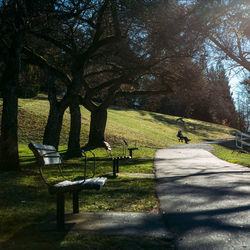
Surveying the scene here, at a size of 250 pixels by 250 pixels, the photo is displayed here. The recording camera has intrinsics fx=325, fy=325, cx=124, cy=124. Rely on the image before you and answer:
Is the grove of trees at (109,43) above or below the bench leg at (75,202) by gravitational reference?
above

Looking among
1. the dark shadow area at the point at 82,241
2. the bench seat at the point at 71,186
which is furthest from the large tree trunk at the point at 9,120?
the dark shadow area at the point at 82,241

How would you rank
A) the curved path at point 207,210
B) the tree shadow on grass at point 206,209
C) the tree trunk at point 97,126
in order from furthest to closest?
the tree trunk at point 97,126, the tree shadow on grass at point 206,209, the curved path at point 207,210

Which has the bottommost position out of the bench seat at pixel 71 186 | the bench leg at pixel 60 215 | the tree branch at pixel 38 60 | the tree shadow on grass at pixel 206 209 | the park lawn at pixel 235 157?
the park lawn at pixel 235 157

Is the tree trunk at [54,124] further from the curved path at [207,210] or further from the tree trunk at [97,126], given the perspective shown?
the tree trunk at [97,126]

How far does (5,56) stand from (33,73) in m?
10.8

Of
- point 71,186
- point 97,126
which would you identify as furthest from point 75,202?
point 97,126

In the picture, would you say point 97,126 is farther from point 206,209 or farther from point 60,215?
point 60,215

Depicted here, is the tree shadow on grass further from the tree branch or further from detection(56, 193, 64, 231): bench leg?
the tree branch

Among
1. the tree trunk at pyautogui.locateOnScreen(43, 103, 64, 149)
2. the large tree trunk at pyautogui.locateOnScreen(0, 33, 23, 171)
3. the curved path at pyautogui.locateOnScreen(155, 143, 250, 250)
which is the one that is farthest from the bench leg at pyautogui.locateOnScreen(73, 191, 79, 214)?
the tree trunk at pyautogui.locateOnScreen(43, 103, 64, 149)

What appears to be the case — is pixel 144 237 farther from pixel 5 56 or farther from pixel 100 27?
pixel 100 27

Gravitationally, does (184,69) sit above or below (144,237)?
above

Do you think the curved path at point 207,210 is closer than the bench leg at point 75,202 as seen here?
Yes

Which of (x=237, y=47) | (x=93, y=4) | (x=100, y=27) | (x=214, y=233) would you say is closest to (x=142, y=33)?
(x=100, y=27)

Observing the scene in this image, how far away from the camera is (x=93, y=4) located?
12367mm
